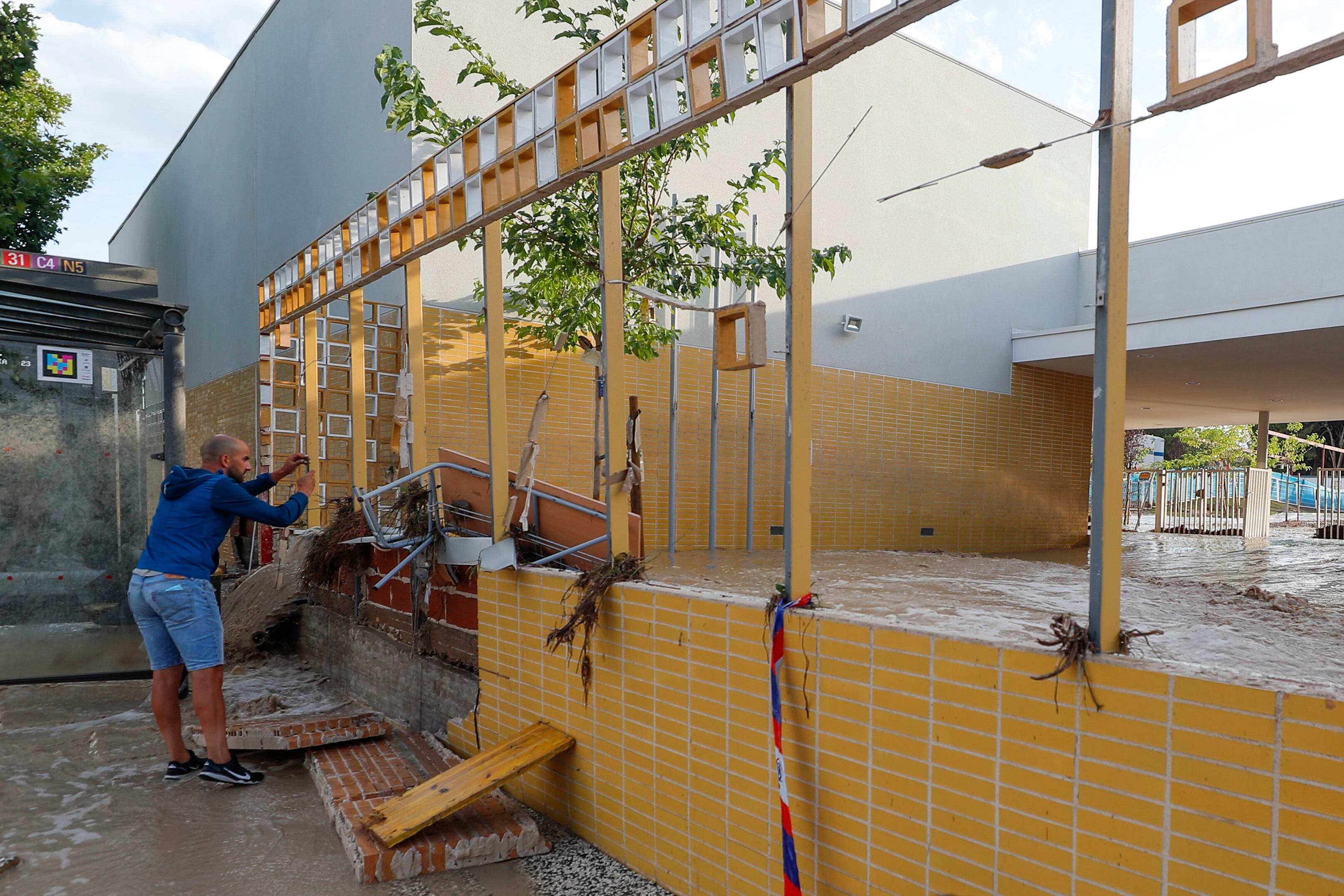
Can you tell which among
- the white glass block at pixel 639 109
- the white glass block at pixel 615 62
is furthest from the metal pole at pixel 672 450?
the white glass block at pixel 639 109

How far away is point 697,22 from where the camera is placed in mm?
2971

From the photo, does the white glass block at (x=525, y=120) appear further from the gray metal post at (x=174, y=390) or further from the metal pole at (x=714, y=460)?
the metal pole at (x=714, y=460)

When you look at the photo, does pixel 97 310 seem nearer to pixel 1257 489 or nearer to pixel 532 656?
pixel 532 656

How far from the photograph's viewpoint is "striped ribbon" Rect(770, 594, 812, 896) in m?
2.43

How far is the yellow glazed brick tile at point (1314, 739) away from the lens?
5.10 feet

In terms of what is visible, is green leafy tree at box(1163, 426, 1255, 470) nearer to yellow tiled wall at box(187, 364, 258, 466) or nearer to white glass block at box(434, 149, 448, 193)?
yellow tiled wall at box(187, 364, 258, 466)

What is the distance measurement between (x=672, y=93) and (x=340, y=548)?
12.5 feet

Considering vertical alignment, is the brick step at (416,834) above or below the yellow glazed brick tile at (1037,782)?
below

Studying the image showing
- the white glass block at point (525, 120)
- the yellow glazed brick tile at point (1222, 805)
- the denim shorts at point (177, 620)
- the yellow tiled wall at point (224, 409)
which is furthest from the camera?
the yellow tiled wall at point (224, 409)

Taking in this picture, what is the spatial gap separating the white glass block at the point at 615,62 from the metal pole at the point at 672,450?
412 centimetres

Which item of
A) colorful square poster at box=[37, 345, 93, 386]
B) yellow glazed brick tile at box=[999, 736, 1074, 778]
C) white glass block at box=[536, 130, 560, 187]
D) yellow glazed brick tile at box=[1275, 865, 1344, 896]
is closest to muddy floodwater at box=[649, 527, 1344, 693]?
yellow glazed brick tile at box=[999, 736, 1074, 778]

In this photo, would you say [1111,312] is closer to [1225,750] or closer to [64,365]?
[1225,750]

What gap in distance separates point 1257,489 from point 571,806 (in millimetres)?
14741

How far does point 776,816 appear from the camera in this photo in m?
2.64
